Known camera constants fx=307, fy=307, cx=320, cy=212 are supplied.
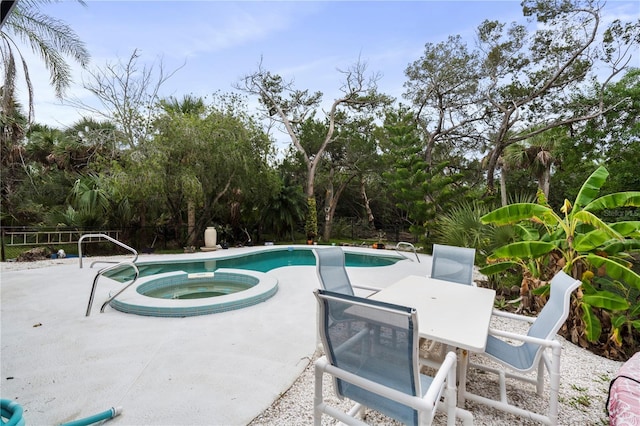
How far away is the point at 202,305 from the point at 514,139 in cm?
1199

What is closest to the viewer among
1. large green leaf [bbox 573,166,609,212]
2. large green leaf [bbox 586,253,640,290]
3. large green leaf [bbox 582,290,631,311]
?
large green leaf [bbox 586,253,640,290]

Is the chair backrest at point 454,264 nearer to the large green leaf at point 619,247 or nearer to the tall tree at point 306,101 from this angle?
the large green leaf at point 619,247

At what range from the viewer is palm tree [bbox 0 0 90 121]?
5148 mm

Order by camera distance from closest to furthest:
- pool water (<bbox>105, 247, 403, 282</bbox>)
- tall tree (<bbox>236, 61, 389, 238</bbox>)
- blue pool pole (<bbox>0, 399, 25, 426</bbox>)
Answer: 1. blue pool pole (<bbox>0, 399, 25, 426</bbox>)
2. pool water (<bbox>105, 247, 403, 282</bbox>)
3. tall tree (<bbox>236, 61, 389, 238</bbox>)

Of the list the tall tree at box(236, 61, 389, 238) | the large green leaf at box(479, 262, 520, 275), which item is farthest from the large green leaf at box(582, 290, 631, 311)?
the tall tree at box(236, 61, 389, 238)

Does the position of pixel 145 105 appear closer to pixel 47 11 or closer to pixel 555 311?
pixel 47 11

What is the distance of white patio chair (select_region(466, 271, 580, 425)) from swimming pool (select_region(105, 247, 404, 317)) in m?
3.51

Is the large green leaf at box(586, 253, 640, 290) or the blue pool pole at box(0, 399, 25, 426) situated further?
the large green leaf at box(586, 253, 640, 290)

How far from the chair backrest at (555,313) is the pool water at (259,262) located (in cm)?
720

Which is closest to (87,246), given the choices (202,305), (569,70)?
(202,305)

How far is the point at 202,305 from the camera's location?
4.45m

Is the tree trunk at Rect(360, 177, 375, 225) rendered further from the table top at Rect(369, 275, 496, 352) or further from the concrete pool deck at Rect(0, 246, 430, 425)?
the table top at Rect(369, 275, 496, 352)

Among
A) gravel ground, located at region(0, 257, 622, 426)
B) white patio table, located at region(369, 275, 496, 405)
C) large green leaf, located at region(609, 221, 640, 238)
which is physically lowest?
gravel ground, located at region(0, 257, 622, 426)

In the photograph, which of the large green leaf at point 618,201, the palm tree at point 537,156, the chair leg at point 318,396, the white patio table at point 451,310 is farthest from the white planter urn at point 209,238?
the palm tree at point 537,156
